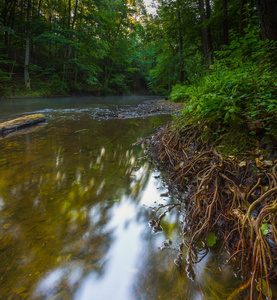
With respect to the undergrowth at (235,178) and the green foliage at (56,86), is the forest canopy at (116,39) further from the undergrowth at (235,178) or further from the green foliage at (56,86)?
the undergrowth at (235,178)

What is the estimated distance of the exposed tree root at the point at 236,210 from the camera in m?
1.02

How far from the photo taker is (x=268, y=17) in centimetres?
297

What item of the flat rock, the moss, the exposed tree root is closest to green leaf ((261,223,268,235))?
the exposed tree root

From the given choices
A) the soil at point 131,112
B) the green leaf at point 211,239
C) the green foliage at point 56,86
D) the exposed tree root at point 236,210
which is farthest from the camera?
the green foliage at point 56,86

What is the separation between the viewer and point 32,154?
3.07 meters

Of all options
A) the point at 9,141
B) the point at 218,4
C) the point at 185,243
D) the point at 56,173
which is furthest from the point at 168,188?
the point at 218,4

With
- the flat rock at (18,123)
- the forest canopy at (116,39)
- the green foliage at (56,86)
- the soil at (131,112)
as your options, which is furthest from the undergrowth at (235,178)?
the green foliage at (56,86)

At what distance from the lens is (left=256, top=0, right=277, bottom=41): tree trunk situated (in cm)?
293

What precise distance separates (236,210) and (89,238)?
124 centimetres

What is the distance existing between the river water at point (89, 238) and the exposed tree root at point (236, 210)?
0.14m

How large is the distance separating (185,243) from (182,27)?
1318 centimetres

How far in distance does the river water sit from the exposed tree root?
138mm

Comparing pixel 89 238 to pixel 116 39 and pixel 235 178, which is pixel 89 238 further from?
pixel 116 39

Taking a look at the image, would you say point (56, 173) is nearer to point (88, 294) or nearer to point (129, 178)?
point (129, 178)
